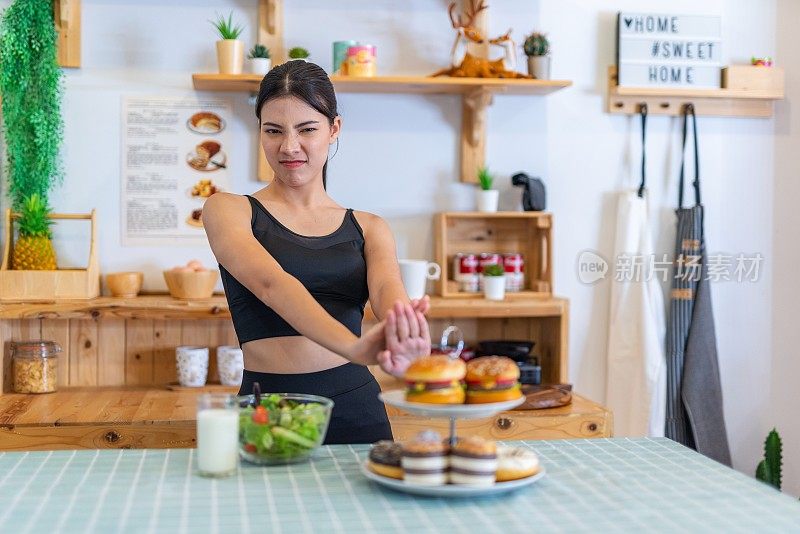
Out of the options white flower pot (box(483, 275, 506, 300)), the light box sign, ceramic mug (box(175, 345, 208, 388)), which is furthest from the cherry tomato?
the light box sign

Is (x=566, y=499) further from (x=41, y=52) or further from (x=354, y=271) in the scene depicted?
(x=41, y=52)

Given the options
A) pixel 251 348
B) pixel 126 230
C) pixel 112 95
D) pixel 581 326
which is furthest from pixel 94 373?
pixel 581 326

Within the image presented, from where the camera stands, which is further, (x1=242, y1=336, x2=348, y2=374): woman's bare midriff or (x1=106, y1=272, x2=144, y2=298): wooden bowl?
(x1=106, y1=272, x2=144, y2=298): wooden bowl

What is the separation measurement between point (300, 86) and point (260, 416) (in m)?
0.74

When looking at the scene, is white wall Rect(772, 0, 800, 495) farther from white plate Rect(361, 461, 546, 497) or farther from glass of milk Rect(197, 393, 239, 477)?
glass of milk Rect(197, 393, 239, 477)

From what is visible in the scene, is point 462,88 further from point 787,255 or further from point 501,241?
point 787,255

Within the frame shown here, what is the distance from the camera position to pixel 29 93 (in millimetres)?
3105

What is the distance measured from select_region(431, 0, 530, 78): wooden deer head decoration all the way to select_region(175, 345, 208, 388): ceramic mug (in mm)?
1176

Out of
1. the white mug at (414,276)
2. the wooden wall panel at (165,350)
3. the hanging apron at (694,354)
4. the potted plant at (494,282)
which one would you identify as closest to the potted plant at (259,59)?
the white mug at (414,276)

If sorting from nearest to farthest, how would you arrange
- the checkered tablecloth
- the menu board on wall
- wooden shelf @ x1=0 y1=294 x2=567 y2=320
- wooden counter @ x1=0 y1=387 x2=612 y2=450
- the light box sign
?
the checkered tablecloth → wooden counter @ x1=0 y1=387 x2=612 y2=450 → wooden shelf @ x1=0 y1=294 x2=567 y2=320 → the menu board on wall → the light box sign

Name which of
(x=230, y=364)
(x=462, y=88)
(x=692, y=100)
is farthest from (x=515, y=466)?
(x=692, y=100)

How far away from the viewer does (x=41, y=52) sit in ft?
10.2

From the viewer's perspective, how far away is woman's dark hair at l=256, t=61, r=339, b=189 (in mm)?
1969

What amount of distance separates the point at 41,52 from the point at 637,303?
2120mm
